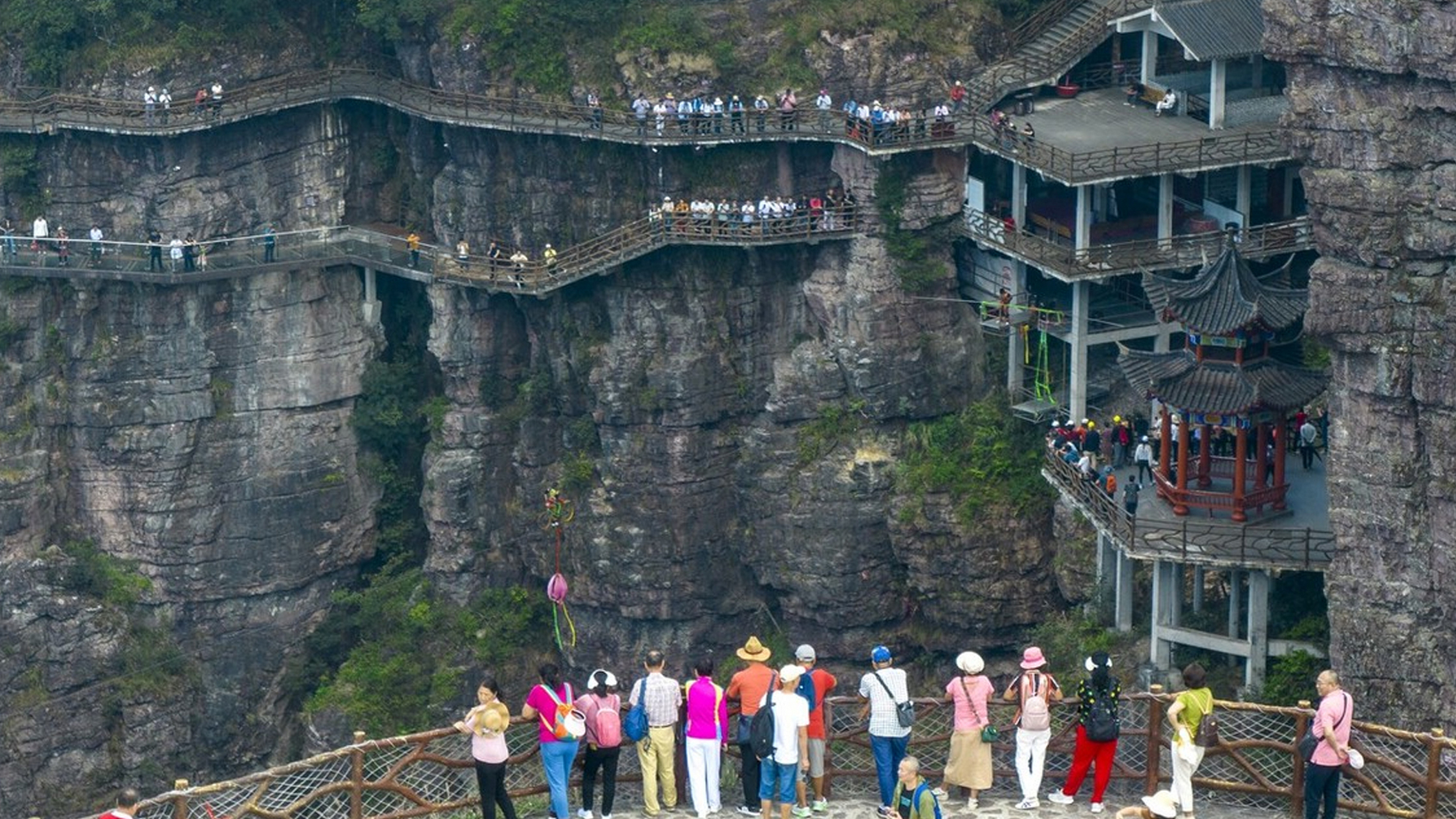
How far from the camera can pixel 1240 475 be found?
220 feet

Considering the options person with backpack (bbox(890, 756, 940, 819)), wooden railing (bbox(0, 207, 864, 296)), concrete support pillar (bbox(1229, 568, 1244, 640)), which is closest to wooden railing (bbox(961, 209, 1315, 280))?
wooden railing (bbox(0, 207, 864, 296))

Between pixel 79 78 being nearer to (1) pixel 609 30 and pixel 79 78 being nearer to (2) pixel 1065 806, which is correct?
(1) pixel 609 30

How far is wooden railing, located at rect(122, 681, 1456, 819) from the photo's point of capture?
47656 millimetres

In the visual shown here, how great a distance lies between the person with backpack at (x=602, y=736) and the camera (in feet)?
161

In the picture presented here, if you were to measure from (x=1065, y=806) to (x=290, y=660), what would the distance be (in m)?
38.6

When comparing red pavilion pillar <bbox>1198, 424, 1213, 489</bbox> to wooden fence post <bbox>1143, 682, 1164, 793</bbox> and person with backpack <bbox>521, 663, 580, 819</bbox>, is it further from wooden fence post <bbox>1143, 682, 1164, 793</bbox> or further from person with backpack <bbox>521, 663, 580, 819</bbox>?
person with backpack <bbox>521, 663, 580, 819</bbox>

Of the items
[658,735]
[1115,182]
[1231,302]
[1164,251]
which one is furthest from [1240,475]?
[658,735]

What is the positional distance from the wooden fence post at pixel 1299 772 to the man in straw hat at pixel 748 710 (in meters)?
7.34

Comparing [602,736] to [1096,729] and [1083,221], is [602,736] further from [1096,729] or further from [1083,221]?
[1083,221]

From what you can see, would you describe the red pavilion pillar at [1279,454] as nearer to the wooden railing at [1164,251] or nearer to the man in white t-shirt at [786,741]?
the wooden railing at [1164,251]

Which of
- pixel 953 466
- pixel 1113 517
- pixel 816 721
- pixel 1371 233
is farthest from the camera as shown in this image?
pixel 953 466

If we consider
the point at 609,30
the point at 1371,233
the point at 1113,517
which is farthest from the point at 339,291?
the point at 1371,233

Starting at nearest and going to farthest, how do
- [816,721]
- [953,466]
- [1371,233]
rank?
[816,721], [1371,233], [953,466]

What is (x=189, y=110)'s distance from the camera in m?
82.1
